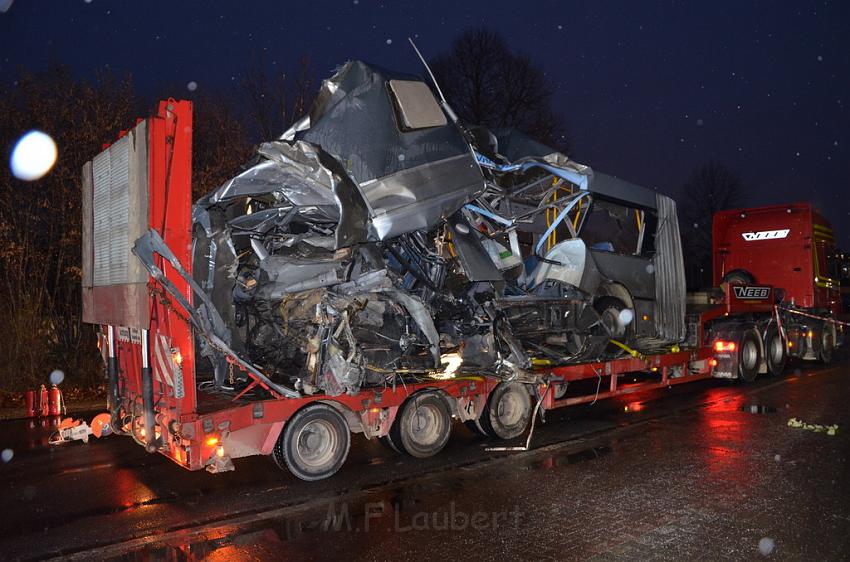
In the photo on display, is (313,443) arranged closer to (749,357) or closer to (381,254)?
(381,254)

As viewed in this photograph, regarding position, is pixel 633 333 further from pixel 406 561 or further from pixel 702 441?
pixel 406 561

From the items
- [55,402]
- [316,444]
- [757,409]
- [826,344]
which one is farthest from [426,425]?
[826,344]

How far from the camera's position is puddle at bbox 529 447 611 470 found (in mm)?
6772

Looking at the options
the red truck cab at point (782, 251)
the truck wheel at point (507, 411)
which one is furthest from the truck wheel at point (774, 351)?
the truck wheel at point (507, 411)

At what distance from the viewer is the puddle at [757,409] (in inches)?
372

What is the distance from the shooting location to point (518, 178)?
8.95m

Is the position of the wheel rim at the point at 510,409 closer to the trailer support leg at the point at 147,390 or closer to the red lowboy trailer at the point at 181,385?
the red lowboy trailer at the point at 181,385

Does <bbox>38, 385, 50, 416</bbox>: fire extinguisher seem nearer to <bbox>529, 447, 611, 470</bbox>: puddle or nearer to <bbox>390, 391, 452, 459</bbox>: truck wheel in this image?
<bbox>390, 391, 452, 459</bbox>: truck wheel

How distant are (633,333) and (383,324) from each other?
177 inches

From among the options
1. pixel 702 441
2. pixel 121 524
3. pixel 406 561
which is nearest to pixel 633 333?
pixel 702 441

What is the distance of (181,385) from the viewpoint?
5441 millimetres

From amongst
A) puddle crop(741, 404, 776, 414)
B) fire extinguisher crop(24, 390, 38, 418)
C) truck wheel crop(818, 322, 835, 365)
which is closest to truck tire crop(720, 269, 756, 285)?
truck wheel crop(818, 322, 835, 365)

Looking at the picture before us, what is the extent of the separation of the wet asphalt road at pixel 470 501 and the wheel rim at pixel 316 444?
0.21 meters

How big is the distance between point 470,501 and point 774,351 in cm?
1031
